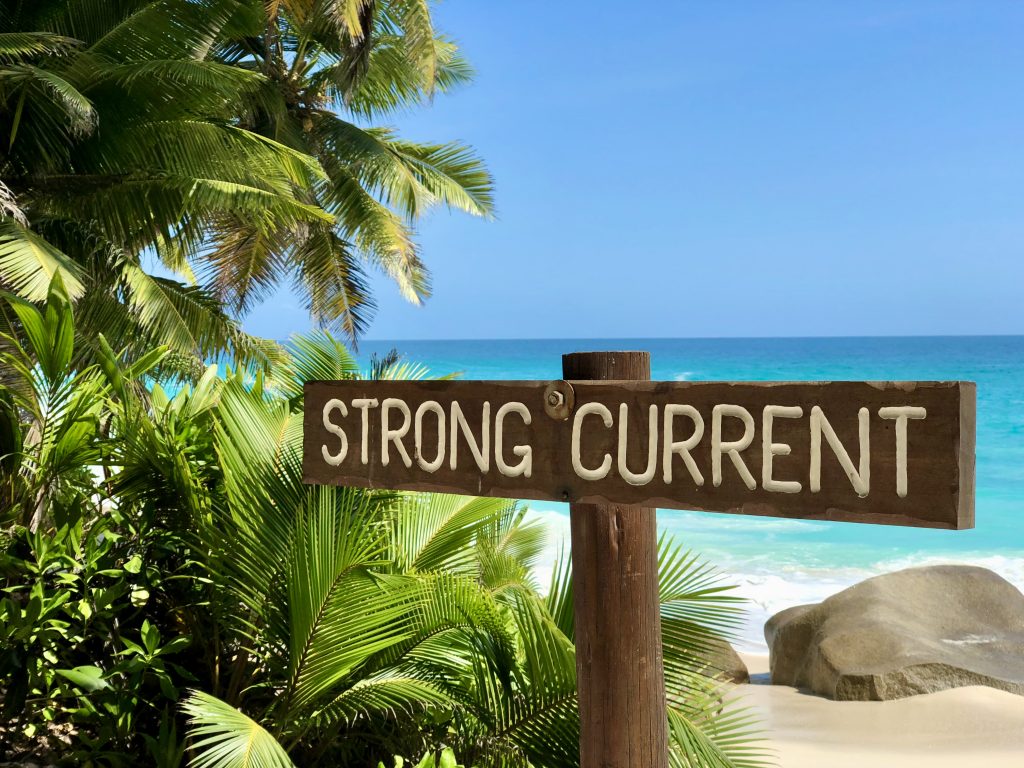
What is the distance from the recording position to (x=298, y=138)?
13.1m

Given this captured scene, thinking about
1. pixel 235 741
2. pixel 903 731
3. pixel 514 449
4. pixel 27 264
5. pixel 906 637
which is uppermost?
pixel 27 264

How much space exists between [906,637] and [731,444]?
6009 mm

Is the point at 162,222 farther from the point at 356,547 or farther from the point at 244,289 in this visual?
the point at 356,547

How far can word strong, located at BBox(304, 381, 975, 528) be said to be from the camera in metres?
1.53

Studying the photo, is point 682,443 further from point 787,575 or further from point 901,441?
point 787,575

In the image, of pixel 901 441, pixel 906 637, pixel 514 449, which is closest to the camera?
pixel 901 441

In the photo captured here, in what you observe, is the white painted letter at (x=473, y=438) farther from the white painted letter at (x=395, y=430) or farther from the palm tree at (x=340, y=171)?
the palm tree at (x=340, y=171)

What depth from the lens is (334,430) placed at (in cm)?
221

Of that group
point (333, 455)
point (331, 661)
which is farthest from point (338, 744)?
point (333, 455)

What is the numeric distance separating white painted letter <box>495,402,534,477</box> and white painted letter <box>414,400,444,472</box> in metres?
0.14

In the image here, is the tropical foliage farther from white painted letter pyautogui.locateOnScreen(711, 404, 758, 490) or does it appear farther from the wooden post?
white painted letter pyautogui.locateOnScreen(711, 404, 758, 490)

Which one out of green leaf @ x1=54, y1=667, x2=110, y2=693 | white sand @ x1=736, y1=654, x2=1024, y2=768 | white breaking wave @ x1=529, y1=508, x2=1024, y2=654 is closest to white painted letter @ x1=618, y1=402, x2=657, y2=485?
green leaf @ x1=54, y1=667, x2=110, y2=693

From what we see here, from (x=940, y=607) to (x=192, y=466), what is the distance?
21.0 feet

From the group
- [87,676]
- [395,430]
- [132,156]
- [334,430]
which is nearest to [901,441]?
[395,430]
